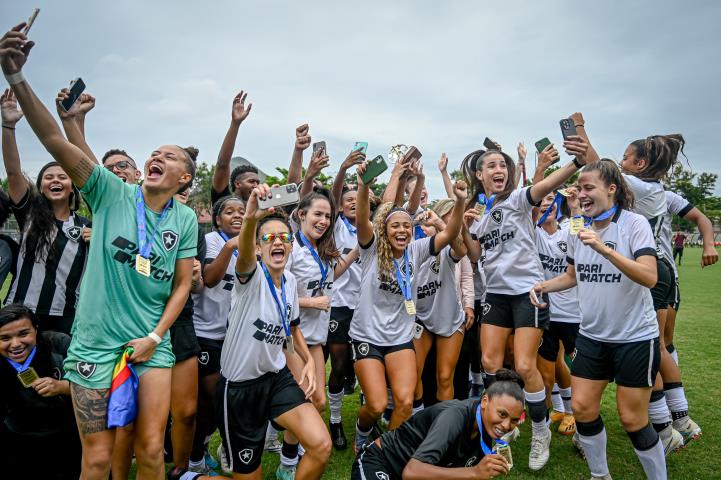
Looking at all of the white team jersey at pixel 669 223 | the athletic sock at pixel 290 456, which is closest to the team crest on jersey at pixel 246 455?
the athletic sock at pixel 290 456

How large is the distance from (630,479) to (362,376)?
258 centimetres

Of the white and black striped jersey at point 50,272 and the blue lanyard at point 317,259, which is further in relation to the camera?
the blue lanyard at point 317,259

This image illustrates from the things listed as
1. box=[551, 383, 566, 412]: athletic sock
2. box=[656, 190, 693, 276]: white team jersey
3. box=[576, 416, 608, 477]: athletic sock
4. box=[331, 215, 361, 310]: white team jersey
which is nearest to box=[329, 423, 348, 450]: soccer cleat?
box=[331, 215, 361, 310]: white team jersey

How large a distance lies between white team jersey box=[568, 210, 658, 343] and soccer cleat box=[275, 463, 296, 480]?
292cm

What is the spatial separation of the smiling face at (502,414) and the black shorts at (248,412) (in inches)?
55.1

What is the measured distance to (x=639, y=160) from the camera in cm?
475

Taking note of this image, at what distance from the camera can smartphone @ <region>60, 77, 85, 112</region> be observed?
3.30 metres

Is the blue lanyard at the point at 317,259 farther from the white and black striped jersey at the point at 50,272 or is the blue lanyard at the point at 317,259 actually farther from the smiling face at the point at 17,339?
the smiling face at the point at 17,339

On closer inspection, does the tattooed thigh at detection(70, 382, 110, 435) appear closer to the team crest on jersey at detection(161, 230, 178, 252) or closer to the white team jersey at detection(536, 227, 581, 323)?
the team crest on jersey at detection(161, 230, 178, 252)

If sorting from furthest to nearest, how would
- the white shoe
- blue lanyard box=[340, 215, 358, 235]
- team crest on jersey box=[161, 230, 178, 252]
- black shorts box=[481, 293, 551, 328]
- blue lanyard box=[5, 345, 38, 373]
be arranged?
blue lanyard box=[340, 215, 358, 235]
black shorts box=[481, 293, 551, 328]
the white shoe
blue lanyard box=[5, 345, 38, 373]
team crest on jersey box=[161, 230, 178, 252]

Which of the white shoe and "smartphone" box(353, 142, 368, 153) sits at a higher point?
"smartphone" box(353, 142, 368, 153)

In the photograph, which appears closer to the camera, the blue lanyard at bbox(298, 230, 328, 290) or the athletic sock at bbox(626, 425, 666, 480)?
the athletic sock at bbox(626, 425, 666, 480)

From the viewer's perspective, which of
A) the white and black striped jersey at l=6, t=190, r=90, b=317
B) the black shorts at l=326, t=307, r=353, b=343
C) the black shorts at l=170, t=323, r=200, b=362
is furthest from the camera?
the black shorts at l=326, t=307, r=353, b=343

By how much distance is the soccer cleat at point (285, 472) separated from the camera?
420 centimetres
